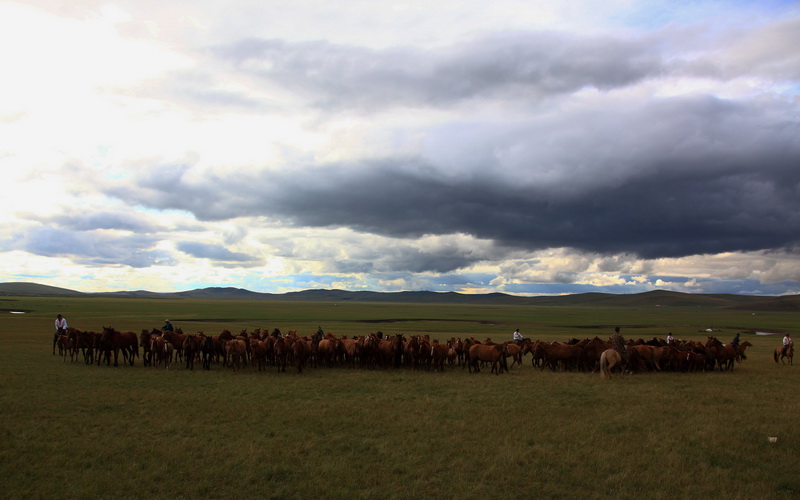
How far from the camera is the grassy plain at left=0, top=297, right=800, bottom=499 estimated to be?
27.6ft

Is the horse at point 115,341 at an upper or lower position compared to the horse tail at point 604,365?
upper

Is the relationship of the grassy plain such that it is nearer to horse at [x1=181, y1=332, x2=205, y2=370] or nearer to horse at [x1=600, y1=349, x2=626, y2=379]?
horse at [x1=600, y1=349, x2=626, y2=379]

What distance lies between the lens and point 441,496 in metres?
8.09

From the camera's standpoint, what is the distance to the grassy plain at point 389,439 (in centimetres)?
841

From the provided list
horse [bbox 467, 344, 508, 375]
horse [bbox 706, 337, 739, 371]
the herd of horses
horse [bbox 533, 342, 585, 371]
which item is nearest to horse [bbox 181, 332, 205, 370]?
the herd of horses

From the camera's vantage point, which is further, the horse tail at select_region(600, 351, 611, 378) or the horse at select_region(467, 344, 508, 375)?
the horse at select_region(467, 344, 508, 375)

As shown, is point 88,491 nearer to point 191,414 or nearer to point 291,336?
point 191,414

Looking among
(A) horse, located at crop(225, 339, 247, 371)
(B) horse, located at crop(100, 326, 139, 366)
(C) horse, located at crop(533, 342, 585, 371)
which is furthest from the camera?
(C) horse, located at crop(533, 342, 585, 371)

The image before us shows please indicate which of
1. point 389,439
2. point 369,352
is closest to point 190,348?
point 369,352

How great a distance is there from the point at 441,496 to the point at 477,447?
8.28 feet

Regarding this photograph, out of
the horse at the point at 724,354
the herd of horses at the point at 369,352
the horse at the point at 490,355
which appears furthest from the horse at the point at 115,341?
the horse at the point at 724,354

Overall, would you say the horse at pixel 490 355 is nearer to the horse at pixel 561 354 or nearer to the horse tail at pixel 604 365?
the horse at pixel 561 354

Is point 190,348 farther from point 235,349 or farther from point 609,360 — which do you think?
point 609,360

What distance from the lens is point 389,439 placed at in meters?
10.9
